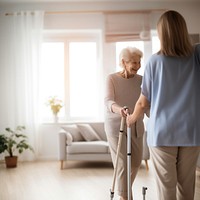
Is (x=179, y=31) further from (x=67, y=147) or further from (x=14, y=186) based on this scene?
(x=67, y=147)

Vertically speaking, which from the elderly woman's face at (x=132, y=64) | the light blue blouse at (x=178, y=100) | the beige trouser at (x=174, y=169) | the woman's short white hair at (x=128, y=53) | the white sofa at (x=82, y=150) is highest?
the woman's short white hair at (x=128, y=53)

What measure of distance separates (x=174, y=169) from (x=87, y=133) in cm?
450

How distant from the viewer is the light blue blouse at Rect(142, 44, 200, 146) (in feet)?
6.60

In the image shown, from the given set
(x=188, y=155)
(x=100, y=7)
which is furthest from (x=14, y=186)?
(x=100, y=7)

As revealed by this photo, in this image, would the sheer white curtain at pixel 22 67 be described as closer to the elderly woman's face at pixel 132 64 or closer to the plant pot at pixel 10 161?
the plant pot at pixel 10 161

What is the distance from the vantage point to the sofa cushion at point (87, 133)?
6500 mm

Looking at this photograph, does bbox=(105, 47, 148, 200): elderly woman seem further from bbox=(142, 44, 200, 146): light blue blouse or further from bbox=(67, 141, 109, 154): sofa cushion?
bbox=(67, 141, 109, 154): sofa cushion

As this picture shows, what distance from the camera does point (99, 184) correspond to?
4887 mm

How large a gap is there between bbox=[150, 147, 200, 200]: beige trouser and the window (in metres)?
5.47

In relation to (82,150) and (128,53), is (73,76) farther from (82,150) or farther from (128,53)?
(128,53)

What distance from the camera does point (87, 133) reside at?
6520 mm

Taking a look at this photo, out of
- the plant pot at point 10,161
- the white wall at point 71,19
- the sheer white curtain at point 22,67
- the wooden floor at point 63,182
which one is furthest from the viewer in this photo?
the white wall at point 71,19

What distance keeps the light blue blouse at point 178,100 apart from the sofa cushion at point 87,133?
4486 mm

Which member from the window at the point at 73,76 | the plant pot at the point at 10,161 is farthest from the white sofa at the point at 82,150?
the window at the point at 73,76
